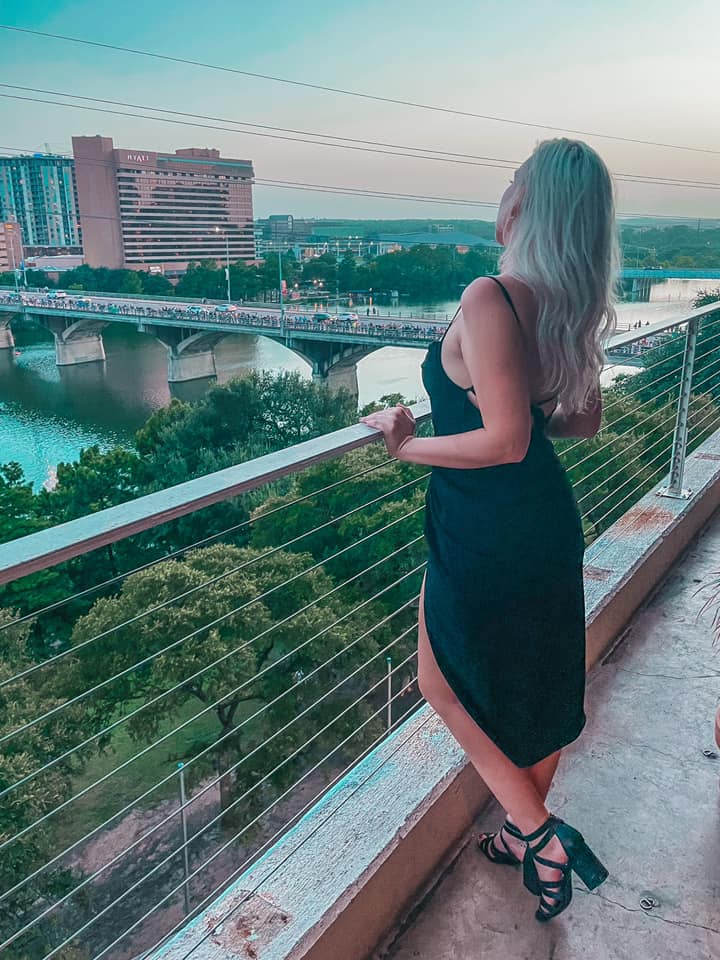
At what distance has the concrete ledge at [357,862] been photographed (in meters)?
0.98

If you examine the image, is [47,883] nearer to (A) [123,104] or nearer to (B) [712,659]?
(B) [712,659]

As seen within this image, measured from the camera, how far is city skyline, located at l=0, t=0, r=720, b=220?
150ft

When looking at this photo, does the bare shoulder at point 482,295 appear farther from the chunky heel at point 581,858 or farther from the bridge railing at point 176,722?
the bridge railing at point 176,722

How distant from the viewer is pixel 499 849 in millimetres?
1240

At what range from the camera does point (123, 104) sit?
62.5 m

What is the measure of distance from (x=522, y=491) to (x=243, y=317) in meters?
34.2

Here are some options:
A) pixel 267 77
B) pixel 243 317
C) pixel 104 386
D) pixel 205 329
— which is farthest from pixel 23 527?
pixel 267 77

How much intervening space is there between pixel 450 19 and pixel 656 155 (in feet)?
72.9

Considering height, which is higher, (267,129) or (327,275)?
(267,129)

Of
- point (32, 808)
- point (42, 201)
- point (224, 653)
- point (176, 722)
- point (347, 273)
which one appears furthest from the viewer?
point (42, 201)

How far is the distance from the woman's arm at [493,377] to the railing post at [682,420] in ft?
5.17

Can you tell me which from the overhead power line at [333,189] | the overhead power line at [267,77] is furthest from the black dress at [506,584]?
the overhead power line at [267,77]

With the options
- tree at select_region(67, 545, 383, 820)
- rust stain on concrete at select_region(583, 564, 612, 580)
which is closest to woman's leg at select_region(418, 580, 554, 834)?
rust stain on concrete at select_region(583, 564, 612, 580)

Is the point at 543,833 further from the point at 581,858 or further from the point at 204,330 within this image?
the point at 204,330
